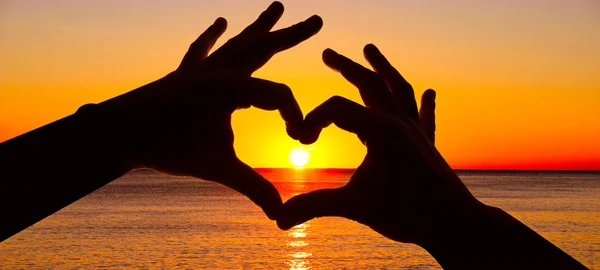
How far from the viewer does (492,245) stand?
2.16m

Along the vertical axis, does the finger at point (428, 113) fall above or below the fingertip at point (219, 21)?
below

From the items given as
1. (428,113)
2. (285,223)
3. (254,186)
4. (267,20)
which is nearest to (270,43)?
(267,20)

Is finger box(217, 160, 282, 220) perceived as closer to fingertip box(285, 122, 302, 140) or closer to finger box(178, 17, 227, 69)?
fingertip box(285, 122, 302, 140)

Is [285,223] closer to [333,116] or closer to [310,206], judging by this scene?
[310,206]

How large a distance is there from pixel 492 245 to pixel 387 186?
44 cm

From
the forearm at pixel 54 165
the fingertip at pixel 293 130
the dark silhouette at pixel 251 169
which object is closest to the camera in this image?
the forearm at pixel 54 165

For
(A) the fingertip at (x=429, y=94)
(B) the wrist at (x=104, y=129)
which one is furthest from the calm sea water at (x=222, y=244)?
(B) the wrist at (x=104, y=129)

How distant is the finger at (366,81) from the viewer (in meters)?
2.63

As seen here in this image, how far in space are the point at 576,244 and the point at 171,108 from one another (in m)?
37.0

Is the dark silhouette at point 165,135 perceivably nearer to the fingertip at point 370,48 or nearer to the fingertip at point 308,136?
the fingertip at point 308,136

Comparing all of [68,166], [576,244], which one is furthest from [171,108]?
[576,244]

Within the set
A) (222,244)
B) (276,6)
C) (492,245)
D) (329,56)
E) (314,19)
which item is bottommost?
(222,244)

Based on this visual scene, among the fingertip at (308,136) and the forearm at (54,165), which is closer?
the forearm at (54,165)

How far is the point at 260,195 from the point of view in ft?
7.72
